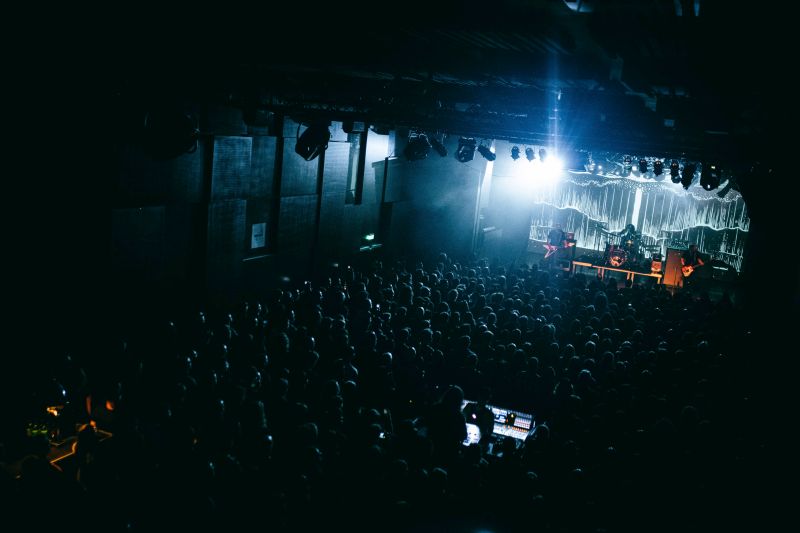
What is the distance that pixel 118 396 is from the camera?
6.34 metres

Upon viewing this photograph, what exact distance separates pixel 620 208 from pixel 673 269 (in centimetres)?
463

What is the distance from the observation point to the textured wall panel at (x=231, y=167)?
1115 cm

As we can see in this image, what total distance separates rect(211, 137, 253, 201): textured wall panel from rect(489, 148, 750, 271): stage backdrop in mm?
13609

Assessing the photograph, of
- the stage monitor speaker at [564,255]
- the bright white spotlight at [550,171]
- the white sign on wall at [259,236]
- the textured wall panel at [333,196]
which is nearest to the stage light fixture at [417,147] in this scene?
the textured wall panel at [333,196]

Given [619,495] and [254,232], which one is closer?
[619,495]

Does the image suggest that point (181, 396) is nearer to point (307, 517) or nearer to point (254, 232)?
point (307, 517)

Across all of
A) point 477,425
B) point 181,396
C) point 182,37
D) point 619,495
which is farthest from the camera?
point 477,425

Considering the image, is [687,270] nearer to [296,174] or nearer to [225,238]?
[296,174]

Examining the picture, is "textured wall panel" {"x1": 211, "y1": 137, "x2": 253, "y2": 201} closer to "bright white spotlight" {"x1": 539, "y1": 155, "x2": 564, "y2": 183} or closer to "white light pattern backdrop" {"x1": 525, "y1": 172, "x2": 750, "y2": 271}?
"bright white spotlight" {"x1": 539, "y1": 155, "x2": 564, "y2": 183}

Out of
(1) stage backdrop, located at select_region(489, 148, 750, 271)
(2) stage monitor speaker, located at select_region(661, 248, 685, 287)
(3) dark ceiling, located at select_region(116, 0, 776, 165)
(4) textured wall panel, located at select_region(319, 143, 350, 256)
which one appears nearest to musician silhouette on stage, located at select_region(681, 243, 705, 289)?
(2) stage monitor speaker, located at select_region(661, 248, 685, 287)

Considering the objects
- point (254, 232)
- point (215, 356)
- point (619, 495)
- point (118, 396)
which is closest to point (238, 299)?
point (254, 232)

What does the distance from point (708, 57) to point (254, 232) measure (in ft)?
32.2

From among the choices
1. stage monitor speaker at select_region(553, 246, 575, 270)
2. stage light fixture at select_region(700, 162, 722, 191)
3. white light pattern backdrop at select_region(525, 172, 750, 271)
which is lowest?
stage monitor speaker at select_region(553, 246, 575, 270)

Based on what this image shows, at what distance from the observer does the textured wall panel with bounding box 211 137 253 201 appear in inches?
439
